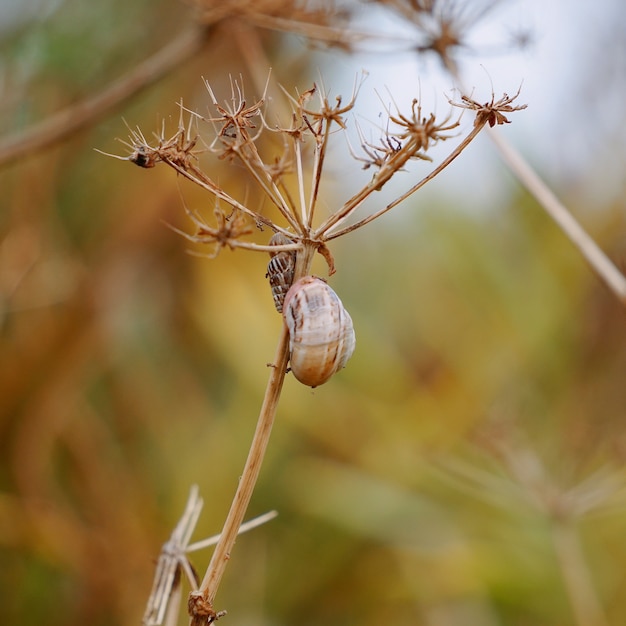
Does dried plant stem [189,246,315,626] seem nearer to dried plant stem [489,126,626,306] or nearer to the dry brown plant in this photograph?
the dry brown plant

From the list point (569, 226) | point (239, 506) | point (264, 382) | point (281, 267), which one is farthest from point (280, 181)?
point (264, 382)

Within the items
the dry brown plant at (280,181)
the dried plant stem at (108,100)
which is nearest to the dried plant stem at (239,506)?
the dry brown plant at (280,181)

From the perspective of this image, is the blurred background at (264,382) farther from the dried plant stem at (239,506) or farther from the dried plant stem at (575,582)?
the dried plant stem at (239,506)

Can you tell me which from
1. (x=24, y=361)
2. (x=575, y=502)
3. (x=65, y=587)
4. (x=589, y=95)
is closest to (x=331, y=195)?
(x=589, y=95)

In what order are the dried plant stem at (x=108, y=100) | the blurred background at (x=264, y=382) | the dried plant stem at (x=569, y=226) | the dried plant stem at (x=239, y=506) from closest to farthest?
the dried plant stem at (x=239, y=506)
the dried plant stem at (x=569, y=226)
the dried plant stem at (x=108, y=100)
the blurred background at (x=264, y=382)

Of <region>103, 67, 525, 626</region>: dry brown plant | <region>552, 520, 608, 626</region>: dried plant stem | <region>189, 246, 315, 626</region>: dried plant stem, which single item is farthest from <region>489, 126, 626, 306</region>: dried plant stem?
<region>552, 520, 608, 626</region>: dried plant stem

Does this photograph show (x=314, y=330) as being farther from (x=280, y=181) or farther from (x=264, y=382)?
(x=264, y=382)

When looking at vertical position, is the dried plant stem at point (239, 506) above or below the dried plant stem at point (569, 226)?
below
